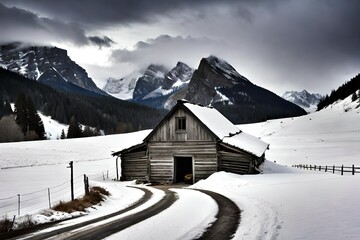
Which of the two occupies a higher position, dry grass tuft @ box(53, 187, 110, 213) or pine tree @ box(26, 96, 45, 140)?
pine tree @ box(26, 96, 45, 140)

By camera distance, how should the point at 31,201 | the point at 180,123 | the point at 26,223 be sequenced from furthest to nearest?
the point at 180,123
the point at 31,201
the point at 26,223

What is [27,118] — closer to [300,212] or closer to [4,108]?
[4,108]

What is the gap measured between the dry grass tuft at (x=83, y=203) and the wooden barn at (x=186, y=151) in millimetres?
14558

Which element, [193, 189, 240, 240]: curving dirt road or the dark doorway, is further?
the dark doorway

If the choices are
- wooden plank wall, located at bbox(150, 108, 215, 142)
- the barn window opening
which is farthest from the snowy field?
the barn window opening

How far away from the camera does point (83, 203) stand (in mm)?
15398

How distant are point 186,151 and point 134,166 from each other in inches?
239

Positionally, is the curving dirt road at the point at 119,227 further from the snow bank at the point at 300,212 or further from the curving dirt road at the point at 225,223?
the snow bank at the point at 300,212

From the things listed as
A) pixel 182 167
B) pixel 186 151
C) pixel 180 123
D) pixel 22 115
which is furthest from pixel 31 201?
pixel 22 115

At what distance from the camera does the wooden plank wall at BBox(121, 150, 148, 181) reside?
3450 centimetres

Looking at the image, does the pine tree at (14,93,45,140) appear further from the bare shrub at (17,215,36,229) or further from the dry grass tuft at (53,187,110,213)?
the bare shrub at (17,215,36,229)

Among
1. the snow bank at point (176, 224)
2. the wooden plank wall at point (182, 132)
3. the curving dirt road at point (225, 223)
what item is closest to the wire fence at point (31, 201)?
the snow bank at point (176, 224)

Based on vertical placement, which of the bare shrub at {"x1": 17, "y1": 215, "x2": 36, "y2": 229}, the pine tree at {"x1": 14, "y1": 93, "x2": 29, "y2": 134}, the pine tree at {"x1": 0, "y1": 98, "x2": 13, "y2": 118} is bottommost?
the bare shrub at {"x1": 17, "y1": 215, "x2": 36, "y2": 229}

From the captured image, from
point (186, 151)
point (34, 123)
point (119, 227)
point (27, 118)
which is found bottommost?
point (119, 227)
